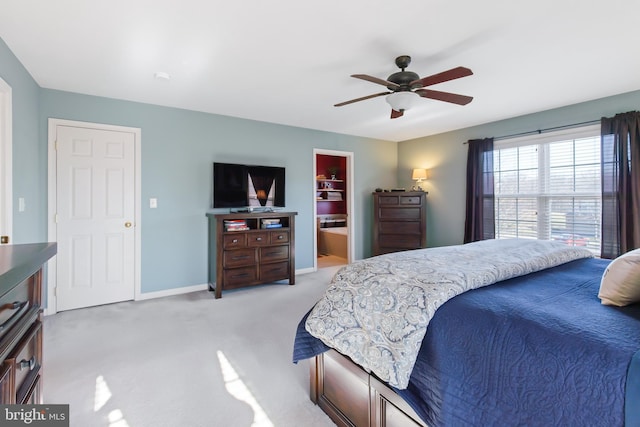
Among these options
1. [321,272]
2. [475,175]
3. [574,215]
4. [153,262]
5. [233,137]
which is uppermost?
[233,137]

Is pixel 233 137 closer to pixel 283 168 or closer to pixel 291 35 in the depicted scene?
pixel 283 168

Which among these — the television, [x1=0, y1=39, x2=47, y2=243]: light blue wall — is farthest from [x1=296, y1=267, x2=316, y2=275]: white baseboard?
[x1=0, y1=39, x2=47, y2=243]: light blue wall

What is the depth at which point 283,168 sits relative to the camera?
444 cm

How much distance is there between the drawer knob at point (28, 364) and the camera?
0.94 meters

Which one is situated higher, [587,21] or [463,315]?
[587,21]

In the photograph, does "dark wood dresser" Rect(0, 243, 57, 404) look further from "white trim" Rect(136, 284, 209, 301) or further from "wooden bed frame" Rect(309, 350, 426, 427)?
"white trim" Rect(136, 284, 209, 301)

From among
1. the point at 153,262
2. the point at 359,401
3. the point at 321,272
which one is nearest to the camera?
the point at 359,401

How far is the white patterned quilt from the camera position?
1239 mm

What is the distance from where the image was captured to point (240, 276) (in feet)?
12.6

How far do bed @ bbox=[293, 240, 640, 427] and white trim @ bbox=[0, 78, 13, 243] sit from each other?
2369 millimetres

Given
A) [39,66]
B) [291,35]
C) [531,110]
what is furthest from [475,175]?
[39,66]

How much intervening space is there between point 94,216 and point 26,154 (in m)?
0.89

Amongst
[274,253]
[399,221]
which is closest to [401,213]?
[399,221]

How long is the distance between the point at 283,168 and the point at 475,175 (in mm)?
2916
